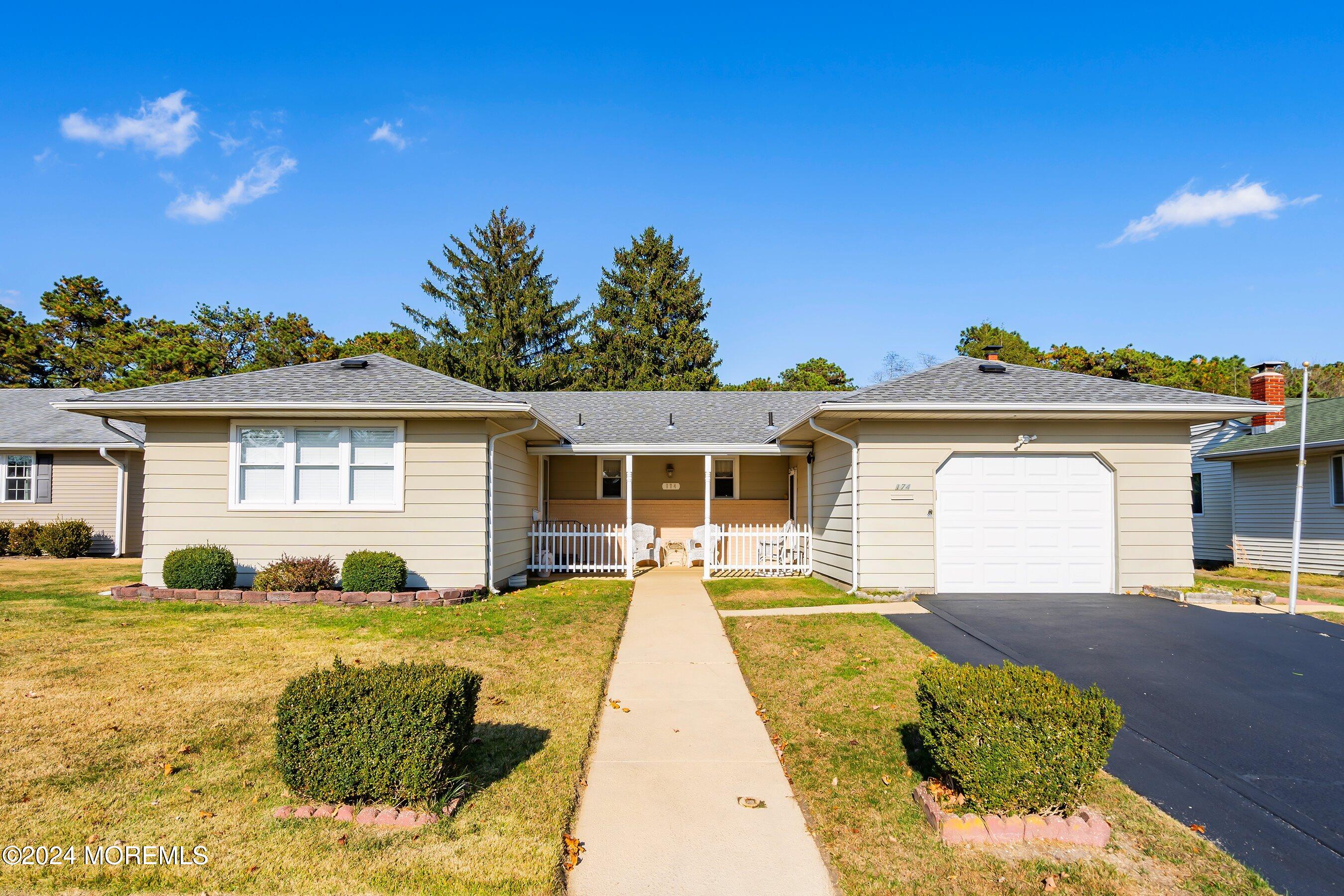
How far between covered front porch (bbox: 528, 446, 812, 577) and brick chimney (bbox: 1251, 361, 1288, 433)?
33.5 feet

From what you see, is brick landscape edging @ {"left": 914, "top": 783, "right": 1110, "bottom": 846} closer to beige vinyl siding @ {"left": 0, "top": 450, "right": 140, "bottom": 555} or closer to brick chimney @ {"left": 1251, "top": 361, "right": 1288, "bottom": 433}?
brick chimney @ {"left": 1251, "top": 361, "right": 1288, "bottom": 433}

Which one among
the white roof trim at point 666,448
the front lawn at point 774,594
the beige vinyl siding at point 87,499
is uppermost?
the white roof trim at point 666,448

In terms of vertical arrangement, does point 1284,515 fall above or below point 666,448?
below

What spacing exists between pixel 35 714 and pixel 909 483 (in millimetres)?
9865

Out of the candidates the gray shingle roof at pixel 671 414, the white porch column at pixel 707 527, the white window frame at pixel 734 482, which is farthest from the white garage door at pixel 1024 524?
the white window frame at pixel 734 482

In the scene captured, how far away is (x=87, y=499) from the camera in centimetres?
1658

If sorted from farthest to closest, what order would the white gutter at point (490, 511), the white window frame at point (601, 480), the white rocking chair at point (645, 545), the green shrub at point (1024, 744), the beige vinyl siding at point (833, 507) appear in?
the white window frame at point (601, 480) < the white rocking chair at point (645, 545) < the beige vinyl siding at point (833, 507) < the white gutter at point (490, 511) < the green shrub at point (1024, 744)

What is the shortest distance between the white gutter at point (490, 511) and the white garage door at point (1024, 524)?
270 inches

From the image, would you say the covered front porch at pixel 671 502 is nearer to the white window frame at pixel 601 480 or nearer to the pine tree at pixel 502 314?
the white window frame at pixel 601 480

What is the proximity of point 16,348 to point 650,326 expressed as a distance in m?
31.0

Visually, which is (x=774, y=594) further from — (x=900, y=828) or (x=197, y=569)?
(x=197, y=569)

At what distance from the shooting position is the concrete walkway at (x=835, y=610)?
8828 millimetres

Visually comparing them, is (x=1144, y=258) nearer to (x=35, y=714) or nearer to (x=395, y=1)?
(x=395, y=1)

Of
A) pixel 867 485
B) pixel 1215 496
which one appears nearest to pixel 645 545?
pixel 867 485
